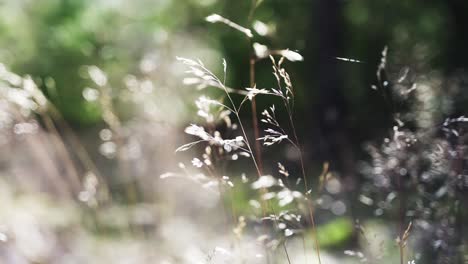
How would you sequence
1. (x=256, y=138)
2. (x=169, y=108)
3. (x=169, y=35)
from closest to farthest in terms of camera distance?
(x=256, y=138), (x=169, y=108), (x=169, y=35)

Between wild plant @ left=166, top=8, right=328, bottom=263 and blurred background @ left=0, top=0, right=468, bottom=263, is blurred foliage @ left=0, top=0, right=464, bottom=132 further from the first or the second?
wild plant @ left=166, top=8, right=328, bottom=263

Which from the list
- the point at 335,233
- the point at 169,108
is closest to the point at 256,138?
the point at 335,233

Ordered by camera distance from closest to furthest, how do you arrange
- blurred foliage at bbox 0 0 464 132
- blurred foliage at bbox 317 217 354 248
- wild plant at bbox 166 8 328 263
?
wild plant at bbox 166 8 328 263 → blurred foliage at bbox 317 217 354 248 → blurred foliage at bbox 0 0 464 132

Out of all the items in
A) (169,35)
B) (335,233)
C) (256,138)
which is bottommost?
(335,233)

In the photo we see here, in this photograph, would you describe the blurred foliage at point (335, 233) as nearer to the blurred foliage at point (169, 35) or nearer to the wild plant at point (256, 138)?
the wild plant at point (256, 138)

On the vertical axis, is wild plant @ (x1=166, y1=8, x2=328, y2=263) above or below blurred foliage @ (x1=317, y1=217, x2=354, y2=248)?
above

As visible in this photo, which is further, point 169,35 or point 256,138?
point 169,35

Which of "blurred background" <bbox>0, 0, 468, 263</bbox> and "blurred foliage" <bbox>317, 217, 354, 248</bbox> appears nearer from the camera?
"blurred background" <bbox>0, 0, 468, 263</bbox>

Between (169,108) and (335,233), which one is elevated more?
(169,108)

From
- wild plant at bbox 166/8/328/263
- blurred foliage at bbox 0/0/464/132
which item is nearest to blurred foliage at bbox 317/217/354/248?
wild plant at bbox 166/8/328/263

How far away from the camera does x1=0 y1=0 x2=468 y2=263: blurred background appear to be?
252 cm

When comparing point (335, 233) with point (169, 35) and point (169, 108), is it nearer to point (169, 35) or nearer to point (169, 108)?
point (169, 108)

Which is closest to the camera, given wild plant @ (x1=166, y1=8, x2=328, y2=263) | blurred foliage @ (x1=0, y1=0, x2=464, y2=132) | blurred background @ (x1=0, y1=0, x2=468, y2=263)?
wild plant @ (x1=166, y1=8, x2=328, y2=263)

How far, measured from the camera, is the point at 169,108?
412 cm
